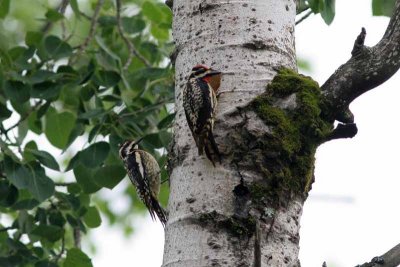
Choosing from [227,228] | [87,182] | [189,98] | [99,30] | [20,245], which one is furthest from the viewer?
[99,30]

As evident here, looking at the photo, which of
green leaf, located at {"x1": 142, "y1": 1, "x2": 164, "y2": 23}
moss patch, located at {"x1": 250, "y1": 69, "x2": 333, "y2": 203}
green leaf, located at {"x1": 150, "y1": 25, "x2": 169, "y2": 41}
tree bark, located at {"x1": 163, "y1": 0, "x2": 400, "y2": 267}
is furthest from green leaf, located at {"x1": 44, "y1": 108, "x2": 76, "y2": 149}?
moss patch, located at {"x1": 250, "y1": 69, "x2": 333, "y2": 203}

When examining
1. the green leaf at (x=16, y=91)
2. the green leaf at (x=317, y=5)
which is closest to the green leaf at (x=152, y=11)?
the green leaf at (x=16, y=91)

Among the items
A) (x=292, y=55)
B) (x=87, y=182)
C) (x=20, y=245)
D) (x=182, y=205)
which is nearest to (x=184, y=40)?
(x=292, y=55)

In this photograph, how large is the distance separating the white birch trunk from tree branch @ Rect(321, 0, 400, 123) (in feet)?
0.81

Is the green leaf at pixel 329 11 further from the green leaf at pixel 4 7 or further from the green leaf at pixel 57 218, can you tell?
the green leaf at pixel 57 218

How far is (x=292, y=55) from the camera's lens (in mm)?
3486

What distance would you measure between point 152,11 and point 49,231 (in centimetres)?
139

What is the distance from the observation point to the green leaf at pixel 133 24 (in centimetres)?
572

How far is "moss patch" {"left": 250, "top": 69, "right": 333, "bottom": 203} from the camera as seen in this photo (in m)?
3.09

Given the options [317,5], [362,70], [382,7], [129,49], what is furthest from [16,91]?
[362,70]

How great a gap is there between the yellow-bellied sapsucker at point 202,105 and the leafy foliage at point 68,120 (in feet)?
3.97

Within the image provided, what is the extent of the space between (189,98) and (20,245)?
2.18 meters

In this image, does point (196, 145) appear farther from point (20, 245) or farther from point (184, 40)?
point (20, 245)

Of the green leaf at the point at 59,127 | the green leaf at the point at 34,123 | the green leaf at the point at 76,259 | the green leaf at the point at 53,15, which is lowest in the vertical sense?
the green leaf at the point at 76,259
